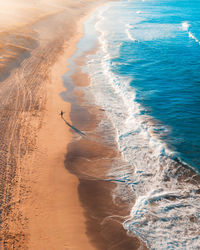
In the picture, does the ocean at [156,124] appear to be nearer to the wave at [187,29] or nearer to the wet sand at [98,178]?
the wave at [187,29]

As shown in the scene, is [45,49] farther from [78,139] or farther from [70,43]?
[78,139]

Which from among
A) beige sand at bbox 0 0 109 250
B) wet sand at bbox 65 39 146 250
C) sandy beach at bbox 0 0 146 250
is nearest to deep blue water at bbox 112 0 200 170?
wet sand at bbox 65 39 146 250

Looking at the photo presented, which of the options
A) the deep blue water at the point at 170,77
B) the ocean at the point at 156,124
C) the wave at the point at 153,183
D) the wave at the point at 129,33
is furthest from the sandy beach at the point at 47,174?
the wave at the point at 129,33

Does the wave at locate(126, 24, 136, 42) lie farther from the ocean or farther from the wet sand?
the wet sand

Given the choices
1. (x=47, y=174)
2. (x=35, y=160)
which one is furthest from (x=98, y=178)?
(x=35, y=160)

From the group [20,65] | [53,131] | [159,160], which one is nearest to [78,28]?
[20,65]

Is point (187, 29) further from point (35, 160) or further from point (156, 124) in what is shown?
point (35, 160)
